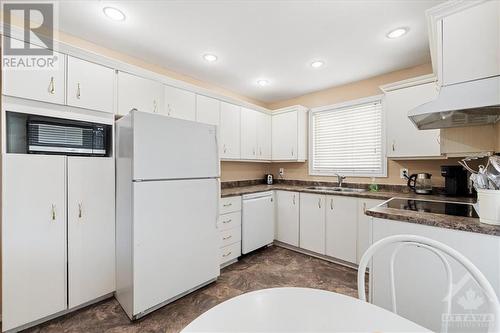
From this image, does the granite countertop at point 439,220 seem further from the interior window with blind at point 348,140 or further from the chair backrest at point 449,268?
the interior window with blind at point 348,140

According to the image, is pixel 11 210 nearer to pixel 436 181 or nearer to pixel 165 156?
pixel 165 156

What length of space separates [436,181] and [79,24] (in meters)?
3.95

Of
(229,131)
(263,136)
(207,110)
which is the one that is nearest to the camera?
(207,110)

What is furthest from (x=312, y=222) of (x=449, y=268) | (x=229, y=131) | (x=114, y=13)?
(x=114, y=13)

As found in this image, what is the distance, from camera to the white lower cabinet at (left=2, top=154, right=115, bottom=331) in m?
1.56

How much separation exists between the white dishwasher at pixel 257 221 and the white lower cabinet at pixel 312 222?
0.47 m

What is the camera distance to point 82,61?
1856mm

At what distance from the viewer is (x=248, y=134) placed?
345 cm

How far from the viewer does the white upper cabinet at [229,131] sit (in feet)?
10.0

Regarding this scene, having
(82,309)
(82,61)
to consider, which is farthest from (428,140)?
→ (82,309)

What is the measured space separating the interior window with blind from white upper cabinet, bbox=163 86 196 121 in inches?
77.4

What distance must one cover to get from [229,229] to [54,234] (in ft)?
5.37

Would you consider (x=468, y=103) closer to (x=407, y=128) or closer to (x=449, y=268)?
(x=449, y=268)

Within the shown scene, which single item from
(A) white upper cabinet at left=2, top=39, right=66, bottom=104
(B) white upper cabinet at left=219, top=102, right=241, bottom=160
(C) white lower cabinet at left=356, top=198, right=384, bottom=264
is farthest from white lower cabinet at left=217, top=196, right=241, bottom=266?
(A) white upper cabinet at left=2, top=39, right=66, bottom=104
